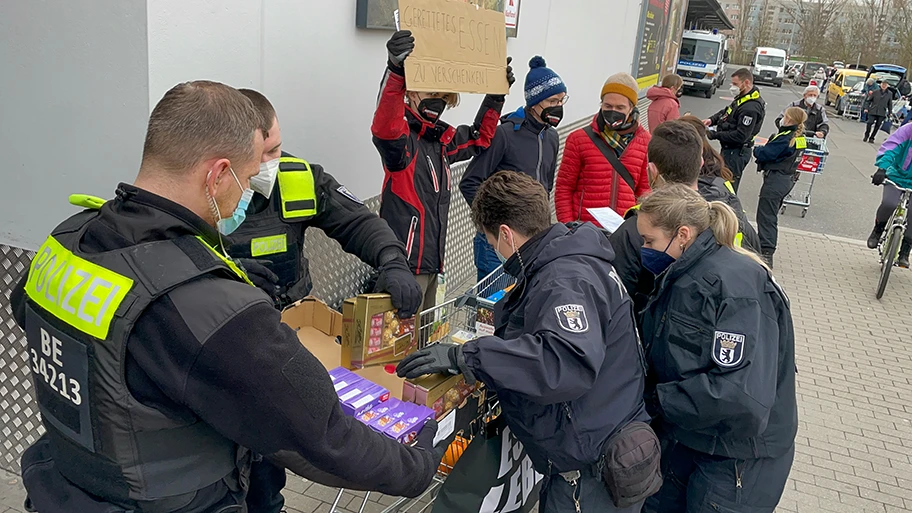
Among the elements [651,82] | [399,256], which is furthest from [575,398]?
[651,82]

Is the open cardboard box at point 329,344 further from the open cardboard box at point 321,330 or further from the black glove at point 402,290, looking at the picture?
the black glove at point 402,290

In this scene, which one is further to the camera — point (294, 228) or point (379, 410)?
point (294, 228)

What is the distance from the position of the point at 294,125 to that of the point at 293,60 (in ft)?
1.18

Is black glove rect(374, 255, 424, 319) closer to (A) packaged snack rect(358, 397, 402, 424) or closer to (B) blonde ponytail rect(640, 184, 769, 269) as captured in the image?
(A) packaged snack rect(358, 397, 402, 424)

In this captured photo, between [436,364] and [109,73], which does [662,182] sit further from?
[109,73]

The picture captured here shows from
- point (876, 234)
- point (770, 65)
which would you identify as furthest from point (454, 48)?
point (770, 65)

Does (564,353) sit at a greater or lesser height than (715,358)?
greater

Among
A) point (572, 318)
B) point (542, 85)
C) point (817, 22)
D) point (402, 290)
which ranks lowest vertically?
point (402, 290)

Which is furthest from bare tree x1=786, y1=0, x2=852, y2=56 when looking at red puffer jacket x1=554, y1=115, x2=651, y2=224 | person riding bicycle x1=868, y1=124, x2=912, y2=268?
red puffer jacket x1=554, y1=115, x2=651, y2=224

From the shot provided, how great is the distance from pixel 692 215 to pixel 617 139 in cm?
230

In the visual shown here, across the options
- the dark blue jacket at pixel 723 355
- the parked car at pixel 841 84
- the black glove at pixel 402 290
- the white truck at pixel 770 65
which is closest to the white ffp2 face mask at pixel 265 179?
the black glove at pixel 402 290

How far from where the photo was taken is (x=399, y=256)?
3.10 meters

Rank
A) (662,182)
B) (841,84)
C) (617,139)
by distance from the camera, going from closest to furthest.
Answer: (662,182) < (617,139) < (841,84)

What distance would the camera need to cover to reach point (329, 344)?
2734mm
